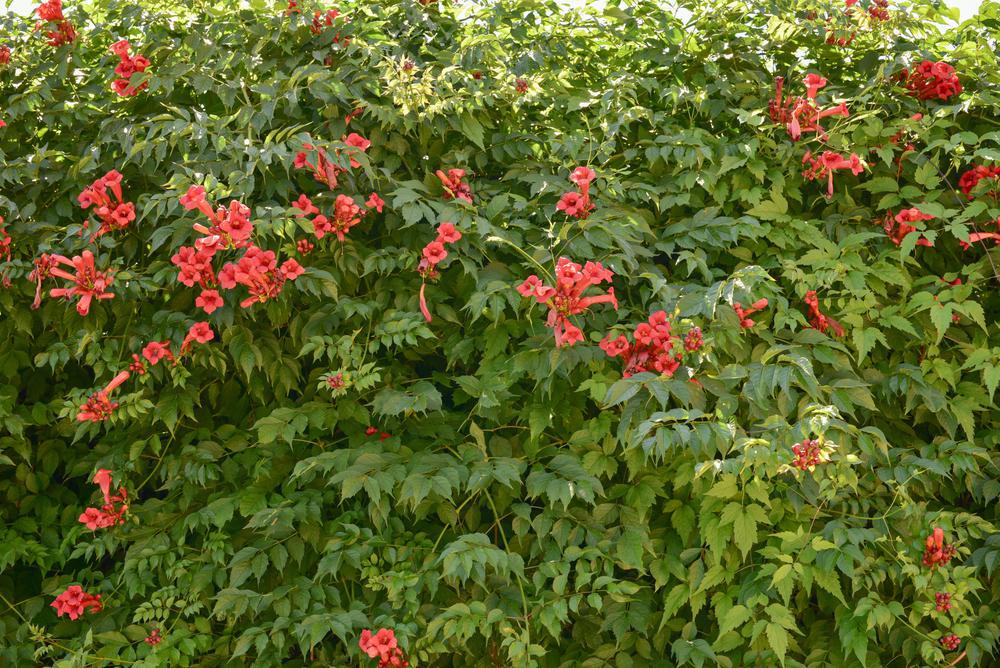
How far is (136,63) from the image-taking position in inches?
172

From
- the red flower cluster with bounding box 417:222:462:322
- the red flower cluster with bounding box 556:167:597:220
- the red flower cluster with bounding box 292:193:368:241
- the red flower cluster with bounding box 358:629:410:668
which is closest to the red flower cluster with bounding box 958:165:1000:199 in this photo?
the red flower cluster with bounding box 556:167:597:220

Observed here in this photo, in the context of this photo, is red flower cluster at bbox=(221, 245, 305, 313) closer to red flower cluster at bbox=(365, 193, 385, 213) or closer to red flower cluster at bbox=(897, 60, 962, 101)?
red flower cluster at bbox=(365, 193, 385, 213)

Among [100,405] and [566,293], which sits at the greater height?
[566,293]

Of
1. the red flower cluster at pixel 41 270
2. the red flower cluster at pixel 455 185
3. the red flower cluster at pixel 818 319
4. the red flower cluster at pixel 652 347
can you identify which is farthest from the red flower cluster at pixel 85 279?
the red flower cluster at pixel 818 319

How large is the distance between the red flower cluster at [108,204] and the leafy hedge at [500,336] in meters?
0.01

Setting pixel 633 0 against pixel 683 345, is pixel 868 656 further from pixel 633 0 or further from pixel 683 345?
pixel 633 0

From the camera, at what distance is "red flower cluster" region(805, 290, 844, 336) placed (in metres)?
4.01

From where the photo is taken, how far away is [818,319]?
4.05 meters

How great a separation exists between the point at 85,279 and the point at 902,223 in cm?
345

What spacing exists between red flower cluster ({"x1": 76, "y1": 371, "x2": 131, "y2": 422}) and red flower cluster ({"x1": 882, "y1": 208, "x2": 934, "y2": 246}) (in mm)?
3330

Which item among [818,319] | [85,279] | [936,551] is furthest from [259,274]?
[936,551]

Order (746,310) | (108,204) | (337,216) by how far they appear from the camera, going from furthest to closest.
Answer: (108,204) < (337,216) < (746,310)

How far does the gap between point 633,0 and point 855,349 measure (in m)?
1.91

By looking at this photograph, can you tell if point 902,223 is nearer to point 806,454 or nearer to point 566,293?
point 806,454
